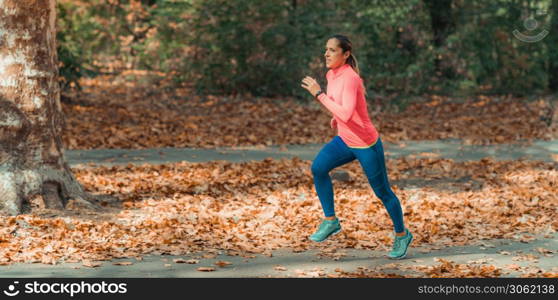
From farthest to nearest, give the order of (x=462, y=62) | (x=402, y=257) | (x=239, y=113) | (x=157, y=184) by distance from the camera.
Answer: (x=462, y=62), (x=239, y=113), (x=157, y=184), (x=402, y=257)

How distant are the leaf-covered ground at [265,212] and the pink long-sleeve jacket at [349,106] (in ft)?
3.55

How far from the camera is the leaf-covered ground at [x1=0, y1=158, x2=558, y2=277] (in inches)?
323

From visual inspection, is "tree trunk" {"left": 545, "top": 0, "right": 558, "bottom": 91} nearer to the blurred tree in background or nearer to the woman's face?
the blurred tree in background

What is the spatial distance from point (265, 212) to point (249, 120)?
30.8 feet

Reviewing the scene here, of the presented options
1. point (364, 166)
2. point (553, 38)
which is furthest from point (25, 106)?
point (553, 38)

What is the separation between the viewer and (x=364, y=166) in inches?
296

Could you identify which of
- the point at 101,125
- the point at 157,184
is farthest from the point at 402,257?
the point at 101,125

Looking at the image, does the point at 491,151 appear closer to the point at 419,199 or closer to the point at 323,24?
the point at 419,199

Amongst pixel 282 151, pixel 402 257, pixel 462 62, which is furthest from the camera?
pixel 462 62

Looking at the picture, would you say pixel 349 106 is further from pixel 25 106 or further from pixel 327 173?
pixel 25 106

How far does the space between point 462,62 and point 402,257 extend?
58.0 ft

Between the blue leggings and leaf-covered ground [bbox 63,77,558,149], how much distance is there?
814cm

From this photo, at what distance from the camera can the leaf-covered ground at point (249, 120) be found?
54.7 ft

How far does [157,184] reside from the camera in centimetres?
1164
